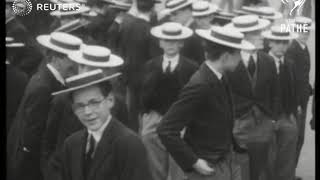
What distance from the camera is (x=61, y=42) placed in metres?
4.05

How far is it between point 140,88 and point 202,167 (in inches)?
31.3

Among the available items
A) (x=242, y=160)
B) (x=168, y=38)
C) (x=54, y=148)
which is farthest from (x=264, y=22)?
(x=54, y=148)

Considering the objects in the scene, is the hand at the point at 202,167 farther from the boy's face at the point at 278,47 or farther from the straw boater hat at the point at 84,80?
the boy's face at the point at 278,47

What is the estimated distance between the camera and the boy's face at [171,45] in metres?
4.17

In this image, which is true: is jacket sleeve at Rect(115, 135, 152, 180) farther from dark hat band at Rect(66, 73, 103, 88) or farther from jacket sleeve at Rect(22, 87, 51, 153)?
jacket sleeve at Rect(22, 87, 51, 153)

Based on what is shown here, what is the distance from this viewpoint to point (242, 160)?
428 cm

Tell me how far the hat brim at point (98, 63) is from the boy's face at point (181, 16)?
1.81ft

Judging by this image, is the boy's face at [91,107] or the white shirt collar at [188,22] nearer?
the boy's face at [91,107]

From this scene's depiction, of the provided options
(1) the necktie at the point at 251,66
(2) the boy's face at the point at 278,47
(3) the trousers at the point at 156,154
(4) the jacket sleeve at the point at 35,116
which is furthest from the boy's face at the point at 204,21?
(4) the jacket sleeve at the point at 35,116

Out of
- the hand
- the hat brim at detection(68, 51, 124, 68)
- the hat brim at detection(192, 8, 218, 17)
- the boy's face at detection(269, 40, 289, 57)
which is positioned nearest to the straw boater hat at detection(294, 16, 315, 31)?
the boy's face at detection(269, 40, 289, 57)

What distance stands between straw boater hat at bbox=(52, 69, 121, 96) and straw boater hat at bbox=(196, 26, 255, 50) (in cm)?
81

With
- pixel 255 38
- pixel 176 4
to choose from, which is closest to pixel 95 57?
pixel 176 4
